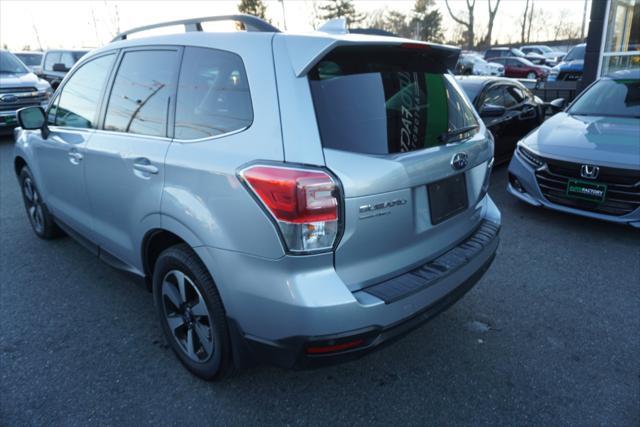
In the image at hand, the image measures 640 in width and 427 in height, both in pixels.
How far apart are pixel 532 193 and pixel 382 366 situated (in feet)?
10.7

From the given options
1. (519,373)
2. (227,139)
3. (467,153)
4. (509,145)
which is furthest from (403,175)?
(509,145)

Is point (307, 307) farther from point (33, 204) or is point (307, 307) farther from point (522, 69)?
point (522, 69)

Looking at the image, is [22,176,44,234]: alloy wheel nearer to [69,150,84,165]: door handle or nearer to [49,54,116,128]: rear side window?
[49,54,116,128]: rear side window

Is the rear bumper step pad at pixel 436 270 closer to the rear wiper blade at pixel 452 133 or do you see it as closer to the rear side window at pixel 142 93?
the rear wiper blade at pixel 452 133

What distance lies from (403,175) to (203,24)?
1588mm

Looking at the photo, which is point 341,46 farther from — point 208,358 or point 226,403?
point 226,403

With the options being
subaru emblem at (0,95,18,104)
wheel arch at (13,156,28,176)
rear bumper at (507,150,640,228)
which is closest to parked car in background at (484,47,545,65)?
subaru emblem at (0,95,18,104)

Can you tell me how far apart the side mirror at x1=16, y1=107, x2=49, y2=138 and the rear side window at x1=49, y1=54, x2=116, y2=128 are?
3.1 inches

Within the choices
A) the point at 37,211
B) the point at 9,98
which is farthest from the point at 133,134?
the point at 9,98

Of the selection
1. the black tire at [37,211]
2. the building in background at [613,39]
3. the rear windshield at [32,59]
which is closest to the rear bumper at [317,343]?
the black tire at [37,211]

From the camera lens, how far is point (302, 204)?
182 cm

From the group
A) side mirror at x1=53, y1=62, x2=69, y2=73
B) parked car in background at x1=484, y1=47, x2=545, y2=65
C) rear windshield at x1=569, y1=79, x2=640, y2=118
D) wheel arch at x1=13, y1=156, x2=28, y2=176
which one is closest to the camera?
wheel arch at x1=13, y1=156, x2=28, y2=176

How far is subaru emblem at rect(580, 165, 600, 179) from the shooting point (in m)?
4.35

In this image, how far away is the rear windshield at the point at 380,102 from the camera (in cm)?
197
